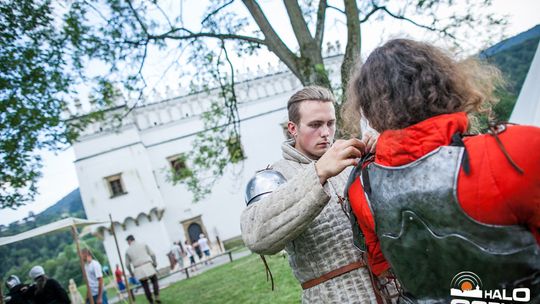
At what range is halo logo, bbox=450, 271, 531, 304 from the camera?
96 cm

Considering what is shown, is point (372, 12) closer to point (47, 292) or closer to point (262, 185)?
point (262, 185)

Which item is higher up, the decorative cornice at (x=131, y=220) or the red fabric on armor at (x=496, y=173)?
the decorative cornice at (x=131, y=220)

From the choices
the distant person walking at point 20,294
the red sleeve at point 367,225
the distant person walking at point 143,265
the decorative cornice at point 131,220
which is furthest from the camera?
the decorative cornice at point 131,220

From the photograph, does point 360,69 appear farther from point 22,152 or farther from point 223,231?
point 223,231

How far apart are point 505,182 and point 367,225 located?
18.3 inches

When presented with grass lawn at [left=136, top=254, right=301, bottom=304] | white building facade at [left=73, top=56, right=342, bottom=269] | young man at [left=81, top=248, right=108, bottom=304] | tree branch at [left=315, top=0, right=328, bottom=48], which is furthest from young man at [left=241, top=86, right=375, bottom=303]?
white building facade at [left=73, top=56, right=342, bottom=269]

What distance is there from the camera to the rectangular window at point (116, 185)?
71.8 ft

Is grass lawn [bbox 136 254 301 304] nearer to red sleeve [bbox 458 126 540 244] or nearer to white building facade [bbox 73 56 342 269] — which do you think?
red sleeve [bbox 458 126 540 244]

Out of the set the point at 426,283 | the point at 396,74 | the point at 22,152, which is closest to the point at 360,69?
the point at 396,74

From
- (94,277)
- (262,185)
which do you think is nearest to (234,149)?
(94,277)

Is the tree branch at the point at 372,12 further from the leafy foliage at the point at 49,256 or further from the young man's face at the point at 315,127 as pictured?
the leafy foliage at the point at 49,256

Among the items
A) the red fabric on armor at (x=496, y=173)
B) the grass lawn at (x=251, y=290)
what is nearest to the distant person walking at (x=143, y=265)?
the grass lawn at (x=251, y=290)

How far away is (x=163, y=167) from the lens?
77.6 feet

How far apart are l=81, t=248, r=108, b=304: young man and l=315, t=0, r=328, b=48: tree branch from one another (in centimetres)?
666
